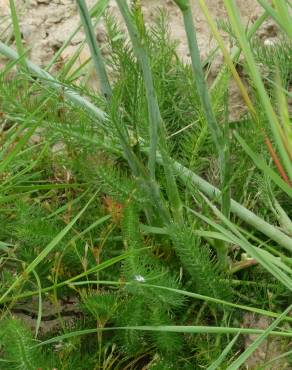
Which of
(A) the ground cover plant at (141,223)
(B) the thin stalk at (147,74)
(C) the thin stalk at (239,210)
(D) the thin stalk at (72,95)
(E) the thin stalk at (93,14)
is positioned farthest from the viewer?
(E) the thin stalk at (93,14)

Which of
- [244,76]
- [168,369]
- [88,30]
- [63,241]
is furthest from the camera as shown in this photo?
[244,76]

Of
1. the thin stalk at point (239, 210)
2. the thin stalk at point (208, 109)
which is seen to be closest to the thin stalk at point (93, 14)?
the thin stalk at point (239, 210)

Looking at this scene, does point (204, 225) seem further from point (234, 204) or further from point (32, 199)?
point (32, 199)

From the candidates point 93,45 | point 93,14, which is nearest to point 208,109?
point 93,45

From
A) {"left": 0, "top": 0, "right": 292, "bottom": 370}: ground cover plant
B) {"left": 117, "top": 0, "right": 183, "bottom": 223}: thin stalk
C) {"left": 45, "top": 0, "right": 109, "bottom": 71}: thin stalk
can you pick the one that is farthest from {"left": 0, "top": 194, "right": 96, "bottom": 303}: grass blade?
{"left": 45, "top": 0, "right": 109, "bottom": 71}: thin stalk

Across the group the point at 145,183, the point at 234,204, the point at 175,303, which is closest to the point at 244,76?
the point at 234,204

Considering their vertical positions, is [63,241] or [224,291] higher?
[63,241]

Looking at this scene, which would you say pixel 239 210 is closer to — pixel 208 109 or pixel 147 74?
pixel 208 109

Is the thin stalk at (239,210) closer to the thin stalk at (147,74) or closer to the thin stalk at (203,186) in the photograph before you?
the thin stalk at (203,186)
